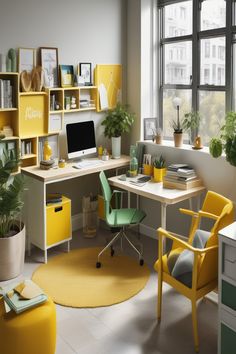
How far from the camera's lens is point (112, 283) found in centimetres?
374

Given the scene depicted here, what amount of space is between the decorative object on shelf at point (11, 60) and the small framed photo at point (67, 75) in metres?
0.57

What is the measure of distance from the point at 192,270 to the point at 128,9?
3.24m

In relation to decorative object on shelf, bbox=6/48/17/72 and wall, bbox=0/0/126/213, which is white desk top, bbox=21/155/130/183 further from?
decorative object on shelf, bbox=6/48/17/72

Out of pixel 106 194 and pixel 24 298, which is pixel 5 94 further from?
pixel 24 298

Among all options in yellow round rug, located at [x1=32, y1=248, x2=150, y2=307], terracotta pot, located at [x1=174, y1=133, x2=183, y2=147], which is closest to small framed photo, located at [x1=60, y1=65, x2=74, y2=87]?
terracotta pot, located at [x1=174, y1=133, x2=183, y2=147]

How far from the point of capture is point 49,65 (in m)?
4.30

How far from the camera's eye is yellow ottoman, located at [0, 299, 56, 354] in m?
2.53

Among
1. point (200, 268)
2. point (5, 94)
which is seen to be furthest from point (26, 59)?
point (200, 268)

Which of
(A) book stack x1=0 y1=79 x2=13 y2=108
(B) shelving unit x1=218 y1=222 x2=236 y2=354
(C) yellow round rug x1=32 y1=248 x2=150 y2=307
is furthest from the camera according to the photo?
(A) book stack x1=0 y1=79 x2=13 y2=108

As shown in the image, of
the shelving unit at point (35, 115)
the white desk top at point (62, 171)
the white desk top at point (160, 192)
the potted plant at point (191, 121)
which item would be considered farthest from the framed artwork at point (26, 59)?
the potted plant at point (191, 121)

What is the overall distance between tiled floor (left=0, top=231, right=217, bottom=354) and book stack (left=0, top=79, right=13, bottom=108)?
1.93 metres

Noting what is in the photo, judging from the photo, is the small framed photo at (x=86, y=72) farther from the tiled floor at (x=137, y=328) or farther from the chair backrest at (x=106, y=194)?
the tiled floor at (x=137, y=328)

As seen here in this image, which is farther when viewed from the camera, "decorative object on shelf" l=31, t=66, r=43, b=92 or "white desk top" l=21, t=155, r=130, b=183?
"decorative object on shelf" l=31, t=66, r=43, b=92

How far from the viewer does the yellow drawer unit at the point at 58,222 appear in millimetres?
4145
